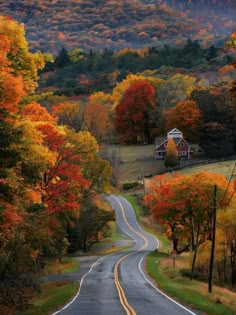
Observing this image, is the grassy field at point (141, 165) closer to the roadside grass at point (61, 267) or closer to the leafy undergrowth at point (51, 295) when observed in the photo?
the roadside grass at point (61, 267)

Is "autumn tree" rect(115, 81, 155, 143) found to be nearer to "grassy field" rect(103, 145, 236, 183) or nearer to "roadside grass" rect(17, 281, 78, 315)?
"grassy field" rect(103, 145, 236, 183)

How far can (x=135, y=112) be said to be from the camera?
414 feet

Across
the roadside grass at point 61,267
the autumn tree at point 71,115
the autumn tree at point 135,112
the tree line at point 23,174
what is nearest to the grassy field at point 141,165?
the autumn tree at point 135,112

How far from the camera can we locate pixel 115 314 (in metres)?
22.5

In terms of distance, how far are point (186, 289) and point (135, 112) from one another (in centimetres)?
9232

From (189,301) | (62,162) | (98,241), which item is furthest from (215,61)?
(189,301)

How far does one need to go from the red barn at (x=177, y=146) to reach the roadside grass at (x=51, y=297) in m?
71.0

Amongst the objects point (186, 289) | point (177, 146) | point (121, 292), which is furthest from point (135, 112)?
point (121, 292)

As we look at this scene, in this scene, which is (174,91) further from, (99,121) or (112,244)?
(112,244)

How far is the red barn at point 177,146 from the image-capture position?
108 m

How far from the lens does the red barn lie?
4237 inches

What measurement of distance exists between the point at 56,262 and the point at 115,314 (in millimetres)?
29075

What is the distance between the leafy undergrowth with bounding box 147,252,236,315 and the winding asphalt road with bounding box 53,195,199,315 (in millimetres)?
807

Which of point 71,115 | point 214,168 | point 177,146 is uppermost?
point 71,115
